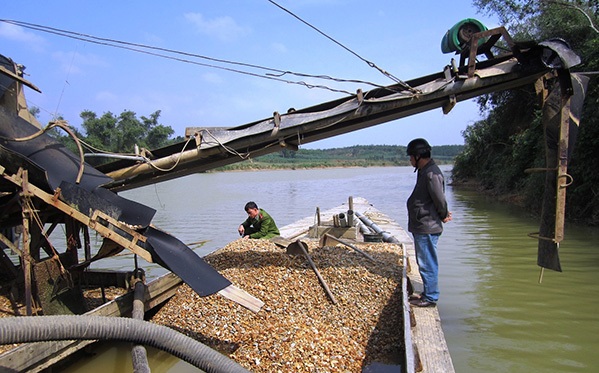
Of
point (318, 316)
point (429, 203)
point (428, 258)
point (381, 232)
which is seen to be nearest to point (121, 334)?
point (318, 316)

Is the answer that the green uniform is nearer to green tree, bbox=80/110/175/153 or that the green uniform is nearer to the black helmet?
the black helmet

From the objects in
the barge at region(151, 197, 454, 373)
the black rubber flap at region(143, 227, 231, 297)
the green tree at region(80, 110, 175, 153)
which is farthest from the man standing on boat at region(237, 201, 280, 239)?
the green tree at region(80, 110, 175, 153)

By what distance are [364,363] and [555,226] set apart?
7.94 ft

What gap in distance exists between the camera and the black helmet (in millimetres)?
4719

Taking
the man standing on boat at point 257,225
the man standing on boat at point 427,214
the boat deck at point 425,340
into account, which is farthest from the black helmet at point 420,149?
the man standing on boat at point 257,225

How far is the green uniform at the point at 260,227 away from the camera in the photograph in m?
7.61

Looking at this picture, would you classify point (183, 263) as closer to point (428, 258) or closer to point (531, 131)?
point (428, 258)

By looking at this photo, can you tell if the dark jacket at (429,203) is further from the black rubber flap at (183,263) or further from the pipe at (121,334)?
the pipe at (121,334)

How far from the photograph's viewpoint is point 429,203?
15.3 feet

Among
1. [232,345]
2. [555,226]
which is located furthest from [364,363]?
[555,226]

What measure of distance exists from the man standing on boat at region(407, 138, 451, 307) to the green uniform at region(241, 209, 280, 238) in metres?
3.40

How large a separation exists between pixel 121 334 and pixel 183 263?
117cm

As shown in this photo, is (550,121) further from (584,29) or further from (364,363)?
(584,29)

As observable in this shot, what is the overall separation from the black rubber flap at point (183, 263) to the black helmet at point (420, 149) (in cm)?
235
